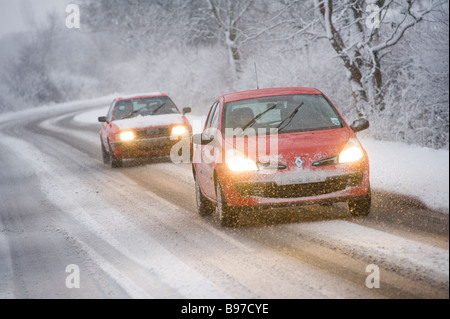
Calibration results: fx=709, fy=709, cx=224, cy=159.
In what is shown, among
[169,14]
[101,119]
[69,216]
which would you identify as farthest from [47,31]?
[69,216]

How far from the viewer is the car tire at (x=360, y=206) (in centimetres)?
803

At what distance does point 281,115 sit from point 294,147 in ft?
3.41

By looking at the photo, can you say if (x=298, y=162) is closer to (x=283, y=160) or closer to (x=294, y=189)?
(x=283, y=160)

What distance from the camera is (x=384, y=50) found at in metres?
17.8

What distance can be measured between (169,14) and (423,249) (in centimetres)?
3085

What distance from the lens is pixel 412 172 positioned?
10391 mm

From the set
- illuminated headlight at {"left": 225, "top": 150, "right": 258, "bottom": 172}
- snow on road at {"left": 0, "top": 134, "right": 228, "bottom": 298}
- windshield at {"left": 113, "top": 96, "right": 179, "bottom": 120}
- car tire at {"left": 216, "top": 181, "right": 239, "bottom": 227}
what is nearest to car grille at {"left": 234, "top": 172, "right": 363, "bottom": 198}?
illuminated headlight at {"left": 225, "top": 150, "right": 258, "bottom": 172}

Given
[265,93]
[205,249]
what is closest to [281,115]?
[265,93]

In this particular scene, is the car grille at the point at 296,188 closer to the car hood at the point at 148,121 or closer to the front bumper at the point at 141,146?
the front bumper at the point at 141,146

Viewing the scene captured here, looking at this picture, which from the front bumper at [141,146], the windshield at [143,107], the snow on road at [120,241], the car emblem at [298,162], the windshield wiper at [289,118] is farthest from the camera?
the windshield at [143,107]

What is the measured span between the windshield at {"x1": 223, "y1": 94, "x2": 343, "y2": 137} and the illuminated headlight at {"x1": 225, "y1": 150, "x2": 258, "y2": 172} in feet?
1.84

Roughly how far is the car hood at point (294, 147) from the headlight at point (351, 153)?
5 centimetres

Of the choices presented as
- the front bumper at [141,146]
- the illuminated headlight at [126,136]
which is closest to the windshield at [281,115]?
the front bumper at [141,146]

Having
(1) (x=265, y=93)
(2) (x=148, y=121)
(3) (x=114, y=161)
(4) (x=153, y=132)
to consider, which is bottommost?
(3) (x=114, y=161)
